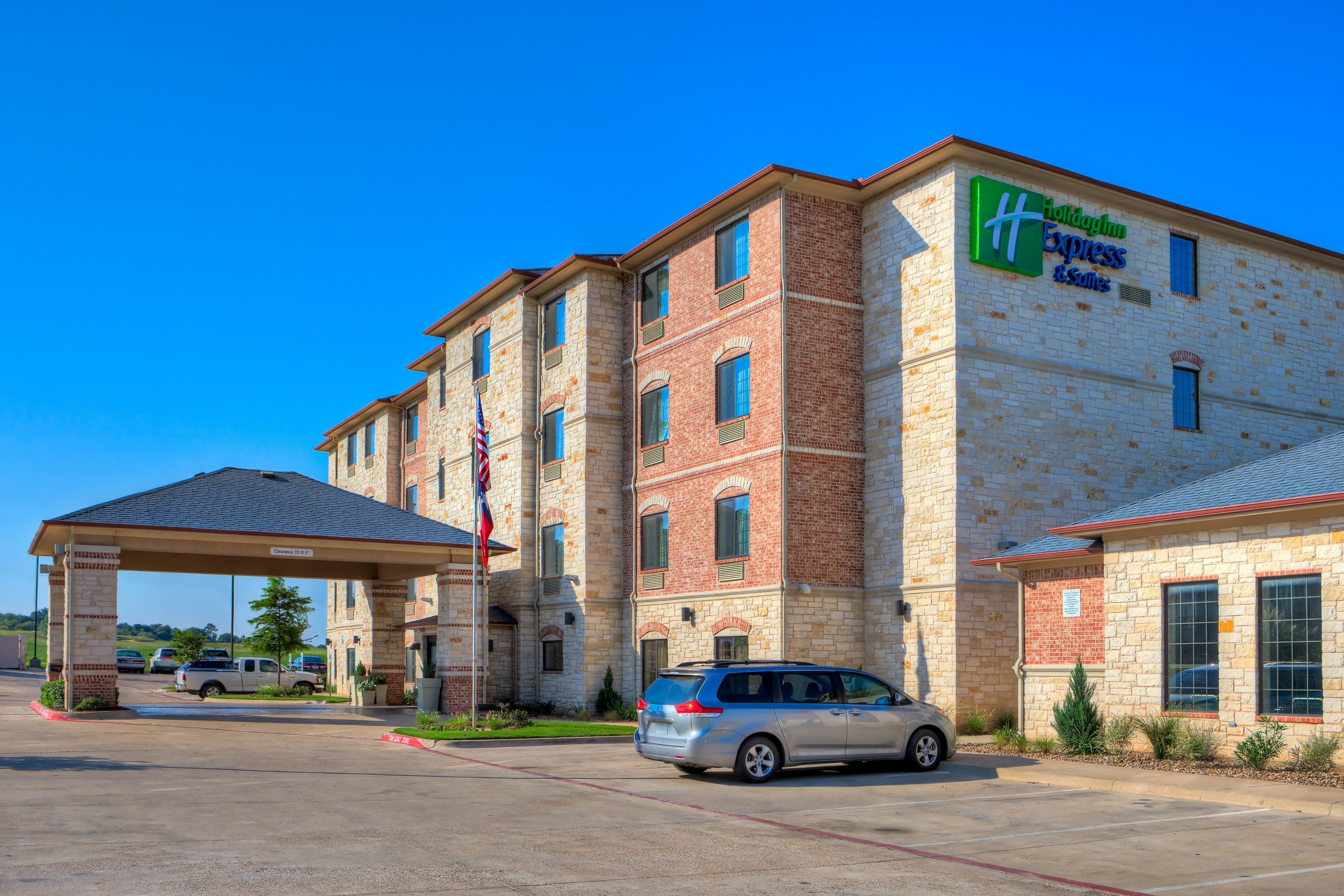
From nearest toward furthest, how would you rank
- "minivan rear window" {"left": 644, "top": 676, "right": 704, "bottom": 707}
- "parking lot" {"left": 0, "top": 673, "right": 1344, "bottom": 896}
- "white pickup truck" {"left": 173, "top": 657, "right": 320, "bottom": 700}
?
1. "parking lot" {"left": 0, "top": 673, "right": 1344, "bottom": 896}
2. "minivan rear window" {"left": 644, "top": 676, "right": 704, "bottom": 707}
3. "white pickup truck" {"left": 173, "top": 657, "right": 320, "bottom": 700}

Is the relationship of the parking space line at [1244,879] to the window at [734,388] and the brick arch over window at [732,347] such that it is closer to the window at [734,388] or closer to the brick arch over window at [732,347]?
the window at [734,388]

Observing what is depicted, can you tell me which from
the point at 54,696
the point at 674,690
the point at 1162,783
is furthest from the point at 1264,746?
the point at 54,696

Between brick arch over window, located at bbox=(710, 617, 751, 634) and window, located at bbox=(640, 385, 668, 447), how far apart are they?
5263mm

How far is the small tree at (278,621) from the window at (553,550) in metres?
24.3

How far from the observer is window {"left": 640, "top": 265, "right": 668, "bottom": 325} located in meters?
31.1

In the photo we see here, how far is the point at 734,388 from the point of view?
91.8ft

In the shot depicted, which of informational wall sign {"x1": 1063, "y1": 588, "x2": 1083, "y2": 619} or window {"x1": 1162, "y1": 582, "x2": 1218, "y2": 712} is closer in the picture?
window {"x1": 1162, "y1": 582, "x2": 1218, "y2": 712}

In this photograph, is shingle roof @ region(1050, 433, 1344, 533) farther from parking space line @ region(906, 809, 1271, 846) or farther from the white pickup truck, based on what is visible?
the white pickup truck

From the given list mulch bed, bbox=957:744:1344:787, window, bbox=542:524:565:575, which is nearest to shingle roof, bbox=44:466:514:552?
window, bbox=542:524:565:575

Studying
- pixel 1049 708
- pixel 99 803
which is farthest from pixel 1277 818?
pixel 99 803

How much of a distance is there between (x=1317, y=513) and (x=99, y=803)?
16407 mm

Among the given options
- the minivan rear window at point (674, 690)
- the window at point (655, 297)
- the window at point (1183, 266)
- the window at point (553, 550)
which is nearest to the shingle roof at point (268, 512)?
the window at point (553, 550)

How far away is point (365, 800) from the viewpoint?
14195mm

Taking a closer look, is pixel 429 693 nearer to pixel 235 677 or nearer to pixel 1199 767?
pixel 1199 767
